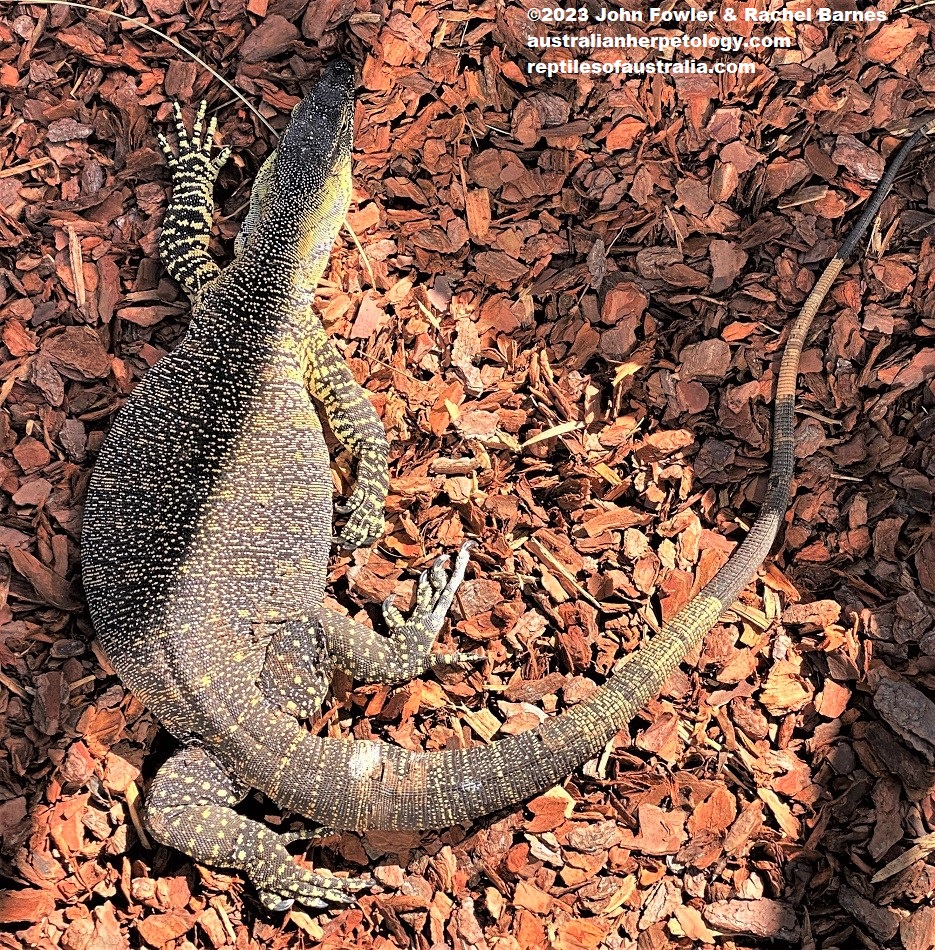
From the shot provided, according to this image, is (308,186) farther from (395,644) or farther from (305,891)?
(305,891)

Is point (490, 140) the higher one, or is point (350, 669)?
point (490, 140)

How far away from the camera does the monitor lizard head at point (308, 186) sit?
4.57m

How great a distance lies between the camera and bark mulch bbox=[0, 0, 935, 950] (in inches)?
160

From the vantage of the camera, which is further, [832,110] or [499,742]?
[832,110]

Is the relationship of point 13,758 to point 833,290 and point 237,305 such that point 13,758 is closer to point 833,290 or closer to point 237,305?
point 237,305

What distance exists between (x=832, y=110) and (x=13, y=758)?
17.7 ft

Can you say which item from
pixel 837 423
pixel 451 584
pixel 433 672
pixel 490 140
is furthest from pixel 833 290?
pixel 433 672

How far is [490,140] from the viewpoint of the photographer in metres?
Result: 4.81

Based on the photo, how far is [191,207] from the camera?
4.71m

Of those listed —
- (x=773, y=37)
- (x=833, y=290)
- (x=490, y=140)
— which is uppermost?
(x=773, y=37)

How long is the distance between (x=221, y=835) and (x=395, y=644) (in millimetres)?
1162

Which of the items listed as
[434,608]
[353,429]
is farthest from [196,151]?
[434,608]

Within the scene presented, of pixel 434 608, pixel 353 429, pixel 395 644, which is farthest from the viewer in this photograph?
pixel 353 429

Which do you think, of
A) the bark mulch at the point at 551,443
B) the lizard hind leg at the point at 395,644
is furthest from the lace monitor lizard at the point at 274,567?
the bark mulch at the point at 551,443
